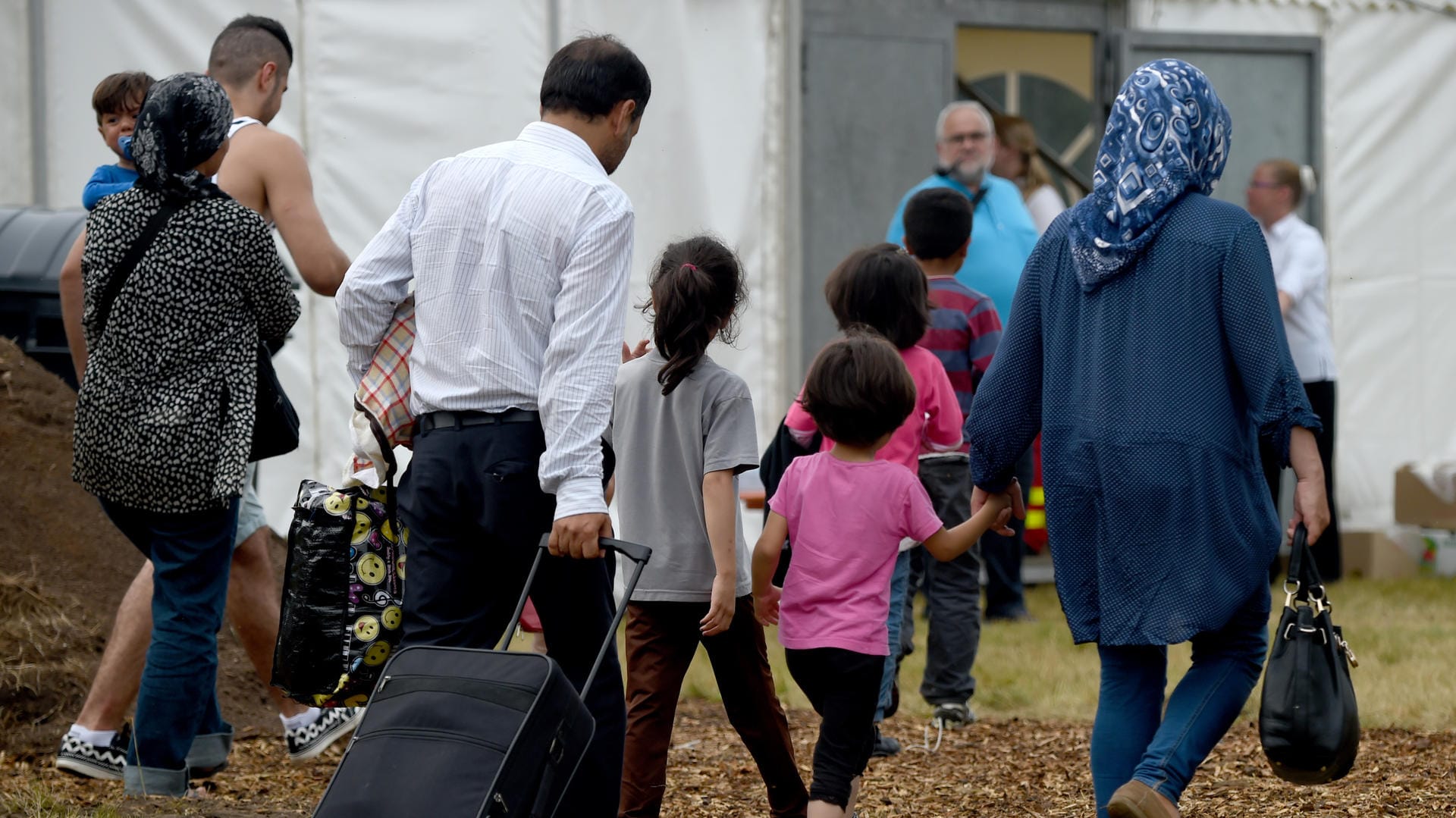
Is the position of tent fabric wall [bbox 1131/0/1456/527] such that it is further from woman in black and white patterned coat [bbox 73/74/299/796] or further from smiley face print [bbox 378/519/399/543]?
smiley face print [bbox 378/519/399/543]

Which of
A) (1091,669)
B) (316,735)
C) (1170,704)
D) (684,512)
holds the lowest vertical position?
(1091,669)

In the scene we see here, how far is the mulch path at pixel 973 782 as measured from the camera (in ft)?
14.4

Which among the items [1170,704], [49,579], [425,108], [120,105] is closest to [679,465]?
[1170,704]

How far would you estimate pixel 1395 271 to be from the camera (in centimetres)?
970

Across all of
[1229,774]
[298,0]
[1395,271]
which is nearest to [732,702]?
[1229,774]

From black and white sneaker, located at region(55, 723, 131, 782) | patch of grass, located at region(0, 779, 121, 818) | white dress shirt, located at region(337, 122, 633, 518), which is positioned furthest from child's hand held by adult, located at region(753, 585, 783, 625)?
black and white sneaker, located at region(55, 723, 131, 782)

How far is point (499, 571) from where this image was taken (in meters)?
3.44

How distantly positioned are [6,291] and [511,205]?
3.75 m

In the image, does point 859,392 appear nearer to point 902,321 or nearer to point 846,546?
point 846,546

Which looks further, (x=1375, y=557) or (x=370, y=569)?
(x=1375, y=557)

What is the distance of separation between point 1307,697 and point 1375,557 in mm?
6735

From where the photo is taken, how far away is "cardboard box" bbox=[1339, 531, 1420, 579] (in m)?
9.62

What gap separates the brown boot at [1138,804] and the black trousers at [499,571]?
987 millimetres

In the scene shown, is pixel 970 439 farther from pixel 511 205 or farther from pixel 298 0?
pixel 298 0
